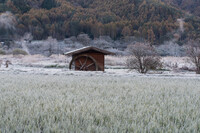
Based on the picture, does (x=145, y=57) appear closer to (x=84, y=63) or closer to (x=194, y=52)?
(x=194, y=52)

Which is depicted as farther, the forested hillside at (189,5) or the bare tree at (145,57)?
the forested hillside at (189,5)

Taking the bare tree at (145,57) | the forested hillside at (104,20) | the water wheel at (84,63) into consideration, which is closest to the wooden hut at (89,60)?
the water wheel at (84,63)

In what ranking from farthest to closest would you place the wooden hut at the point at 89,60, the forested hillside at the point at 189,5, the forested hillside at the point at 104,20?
the forested hillside at the point at 189,5, the forested hillside at the point at 104,20, the wooden hut at the point at 89,60

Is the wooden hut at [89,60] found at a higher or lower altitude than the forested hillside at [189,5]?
lower

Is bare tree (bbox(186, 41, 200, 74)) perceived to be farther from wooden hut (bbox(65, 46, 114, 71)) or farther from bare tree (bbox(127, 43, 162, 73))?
wooden hut (bbox(65, 46, 114, 71))

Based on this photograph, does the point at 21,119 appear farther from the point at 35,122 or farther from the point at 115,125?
the point at 115,125

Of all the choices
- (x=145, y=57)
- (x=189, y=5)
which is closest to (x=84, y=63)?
(x=145, y=57)

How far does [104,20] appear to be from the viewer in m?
80.3

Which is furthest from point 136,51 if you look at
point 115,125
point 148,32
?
point 148,32

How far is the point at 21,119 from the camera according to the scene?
235 centimetres

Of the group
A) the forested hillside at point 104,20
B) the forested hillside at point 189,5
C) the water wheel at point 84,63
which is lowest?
the water wheel at point 84,63

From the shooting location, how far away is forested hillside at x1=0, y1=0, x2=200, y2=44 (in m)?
69.8

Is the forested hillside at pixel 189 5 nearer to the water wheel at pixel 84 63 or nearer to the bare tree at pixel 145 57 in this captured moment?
the bare tree at pixel 145 57

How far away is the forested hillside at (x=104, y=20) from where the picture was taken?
69.8m
